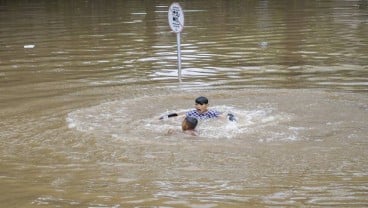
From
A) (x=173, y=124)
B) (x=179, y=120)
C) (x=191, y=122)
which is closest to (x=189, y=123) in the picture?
(x=191, y=122)

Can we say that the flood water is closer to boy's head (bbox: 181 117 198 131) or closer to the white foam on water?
the white foam on water

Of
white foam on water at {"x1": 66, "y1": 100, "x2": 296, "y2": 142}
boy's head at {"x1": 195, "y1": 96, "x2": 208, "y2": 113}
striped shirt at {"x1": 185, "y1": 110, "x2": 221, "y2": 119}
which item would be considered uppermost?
boy's head at {"x1": 195, "y1": 96, "x2": 208, "y2": 113}

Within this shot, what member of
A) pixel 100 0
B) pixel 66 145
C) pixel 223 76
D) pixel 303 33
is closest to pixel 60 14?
pixel 100 0

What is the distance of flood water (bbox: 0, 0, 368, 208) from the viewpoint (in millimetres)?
6750

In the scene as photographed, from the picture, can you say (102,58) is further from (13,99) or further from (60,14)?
(60,14)

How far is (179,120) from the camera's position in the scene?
10.0 metres

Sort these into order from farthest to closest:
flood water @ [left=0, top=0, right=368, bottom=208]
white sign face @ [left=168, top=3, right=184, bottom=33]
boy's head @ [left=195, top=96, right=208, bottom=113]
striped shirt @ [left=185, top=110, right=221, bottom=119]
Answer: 1. white sign face @ [left=168, top=3, right=184, bottom=33]
2. striped shirt @ [left=185, top=110, right=221, bottom=119]
3. boy's head @ [left=195, top=96, right=208, bottom=113]
4. flood water @ [left=0, top=0, right=368, bottom=208]

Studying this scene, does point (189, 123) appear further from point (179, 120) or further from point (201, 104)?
point (179, 120)

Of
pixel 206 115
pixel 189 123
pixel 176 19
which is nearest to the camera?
pixel 189 123

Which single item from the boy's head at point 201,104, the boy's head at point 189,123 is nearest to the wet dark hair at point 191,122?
the boy's head at point 189,123

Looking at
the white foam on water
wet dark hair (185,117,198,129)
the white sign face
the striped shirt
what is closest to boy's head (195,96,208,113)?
the striped shirt

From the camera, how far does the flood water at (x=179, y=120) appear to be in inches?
266

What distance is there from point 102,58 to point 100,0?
82.5ft

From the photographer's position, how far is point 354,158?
305 inches
